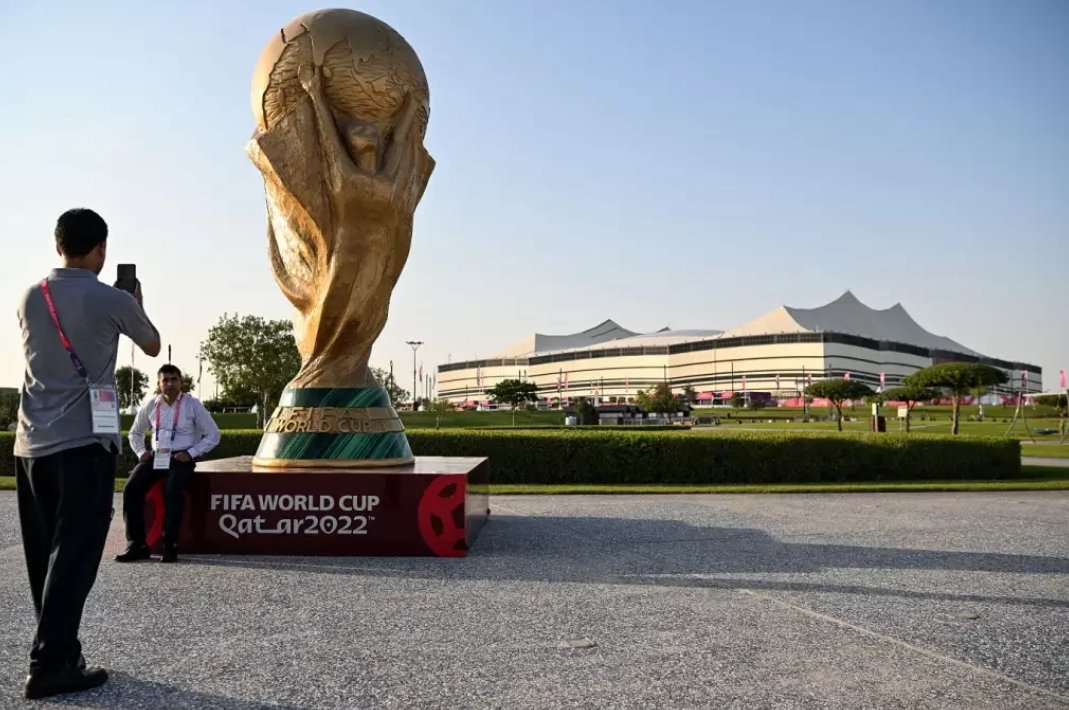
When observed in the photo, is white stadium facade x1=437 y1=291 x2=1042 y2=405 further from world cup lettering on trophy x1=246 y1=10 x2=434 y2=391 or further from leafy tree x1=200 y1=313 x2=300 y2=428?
world cup lettering on trophy x1=246 y1=10 x2=434 y2=391

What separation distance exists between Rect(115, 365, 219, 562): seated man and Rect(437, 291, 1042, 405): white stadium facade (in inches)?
3654

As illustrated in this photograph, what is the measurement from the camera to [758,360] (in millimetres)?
108875

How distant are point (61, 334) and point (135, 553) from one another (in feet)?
11.7

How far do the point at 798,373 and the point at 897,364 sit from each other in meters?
18.8

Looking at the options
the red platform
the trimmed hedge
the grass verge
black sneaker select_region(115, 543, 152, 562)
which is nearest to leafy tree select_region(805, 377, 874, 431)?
the trimmed hedge

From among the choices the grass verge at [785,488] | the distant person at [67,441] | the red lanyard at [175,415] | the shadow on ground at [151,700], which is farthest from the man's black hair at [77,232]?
the grass verge at [785,488]

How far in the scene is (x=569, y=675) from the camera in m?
3.61

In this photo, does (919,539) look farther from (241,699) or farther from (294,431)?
(241,699)

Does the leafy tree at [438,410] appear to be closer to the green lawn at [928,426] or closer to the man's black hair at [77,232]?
the green lawn at [928,426]

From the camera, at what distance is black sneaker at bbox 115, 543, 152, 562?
643 centimetres

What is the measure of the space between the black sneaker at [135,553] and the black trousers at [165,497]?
49 millimetres

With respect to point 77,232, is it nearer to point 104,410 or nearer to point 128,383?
point 104,410

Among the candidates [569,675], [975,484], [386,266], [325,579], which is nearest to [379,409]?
[386,266]

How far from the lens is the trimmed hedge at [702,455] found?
1509 centimetres
